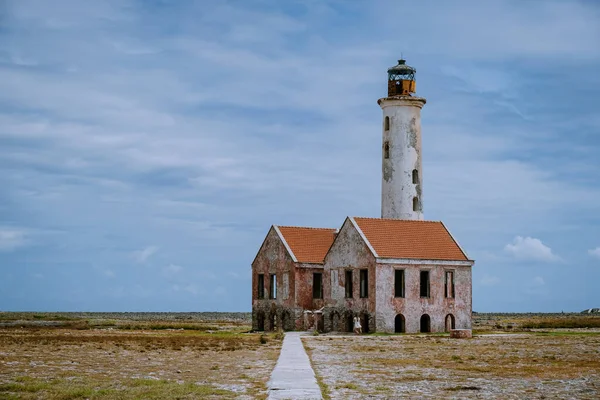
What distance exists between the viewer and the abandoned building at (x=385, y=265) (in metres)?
45.5

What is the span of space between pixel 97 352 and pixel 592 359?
1552 cm

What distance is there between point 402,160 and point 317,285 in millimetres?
9312

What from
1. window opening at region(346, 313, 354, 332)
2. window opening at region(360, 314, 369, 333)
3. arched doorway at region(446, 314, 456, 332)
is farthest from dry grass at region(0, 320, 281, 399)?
arched doorway at region(446, 314, 456, 332)

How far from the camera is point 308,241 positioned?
52.1m

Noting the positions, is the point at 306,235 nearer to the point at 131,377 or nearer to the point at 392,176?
the point at 392,176

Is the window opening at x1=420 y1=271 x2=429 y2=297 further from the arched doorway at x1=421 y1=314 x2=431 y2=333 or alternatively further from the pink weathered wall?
the pink weathered wall

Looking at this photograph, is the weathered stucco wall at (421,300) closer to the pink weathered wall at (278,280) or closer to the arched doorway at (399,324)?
the arched doorway at (399,324)

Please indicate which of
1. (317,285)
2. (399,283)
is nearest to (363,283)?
(399,283)

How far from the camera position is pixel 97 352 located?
1143 inches

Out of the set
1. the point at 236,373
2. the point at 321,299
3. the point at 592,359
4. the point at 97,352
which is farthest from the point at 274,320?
the point at 236,373

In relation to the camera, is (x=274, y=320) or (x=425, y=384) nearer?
(x=425, y=384)

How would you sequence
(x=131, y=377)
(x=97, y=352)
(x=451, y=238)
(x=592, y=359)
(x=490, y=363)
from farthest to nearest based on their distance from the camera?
1. (x=451, y=238)
2. (x=97, y=352)
3. (x=592, y=359)
4. (x=490, y=363)
5. (x=131, y=377)

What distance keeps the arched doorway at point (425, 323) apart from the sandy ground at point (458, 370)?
12.1 meters

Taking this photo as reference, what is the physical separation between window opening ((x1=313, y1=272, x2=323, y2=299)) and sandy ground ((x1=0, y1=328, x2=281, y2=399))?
16.1m
